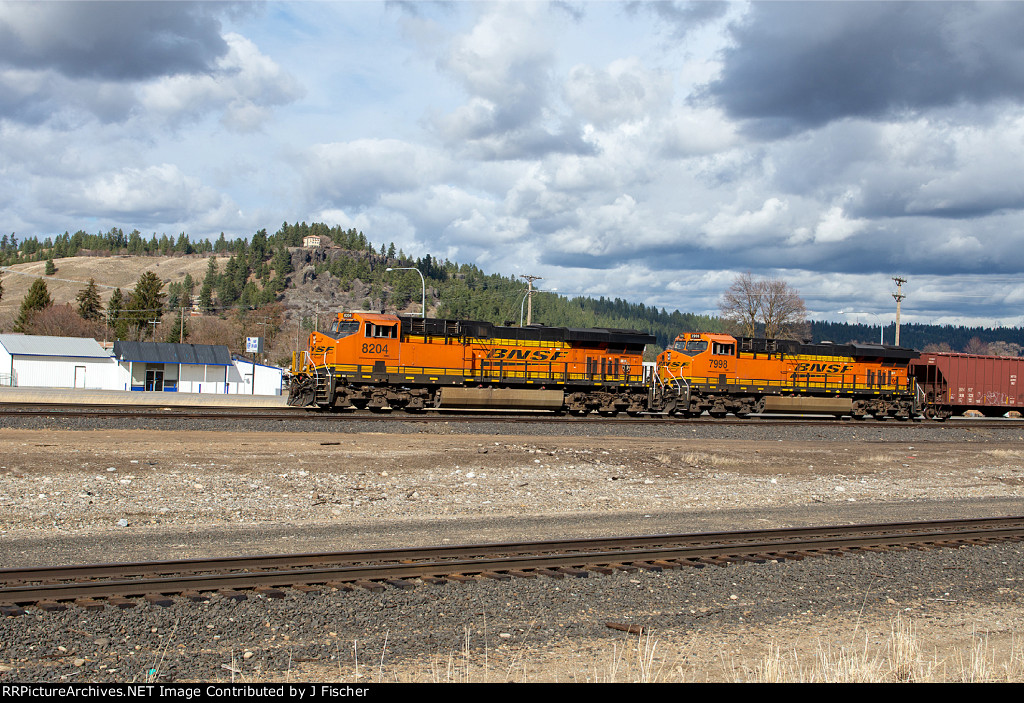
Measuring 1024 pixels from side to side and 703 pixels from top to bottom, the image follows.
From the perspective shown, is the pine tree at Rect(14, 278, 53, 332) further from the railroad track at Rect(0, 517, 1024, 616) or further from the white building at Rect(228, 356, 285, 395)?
the railroad track at Rect(0, 517, 1024, 616)

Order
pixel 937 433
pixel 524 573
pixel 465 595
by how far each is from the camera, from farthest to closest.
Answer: pixel 937 433 < pixel 524 573 < pixel 465 595

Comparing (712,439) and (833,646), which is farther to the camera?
(712,439)

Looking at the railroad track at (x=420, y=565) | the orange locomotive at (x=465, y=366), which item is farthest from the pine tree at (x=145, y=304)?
the railroad track at (x=420, y=565)

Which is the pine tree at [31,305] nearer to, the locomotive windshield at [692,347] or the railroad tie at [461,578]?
the locomotive windshield at [692,347]

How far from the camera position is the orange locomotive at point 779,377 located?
35812mm

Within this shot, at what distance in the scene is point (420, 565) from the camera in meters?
9.25

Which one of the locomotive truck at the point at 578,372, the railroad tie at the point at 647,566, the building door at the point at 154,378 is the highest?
the locomotive truck at the point at 578,372

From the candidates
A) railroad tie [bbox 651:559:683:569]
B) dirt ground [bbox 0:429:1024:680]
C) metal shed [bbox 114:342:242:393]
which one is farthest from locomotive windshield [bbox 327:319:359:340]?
metal shed [bbox 114:342:242:393]

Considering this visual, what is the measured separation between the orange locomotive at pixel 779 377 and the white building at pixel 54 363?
192 feet

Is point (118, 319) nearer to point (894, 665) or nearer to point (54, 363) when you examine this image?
point (54, 363)

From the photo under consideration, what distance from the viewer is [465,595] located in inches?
332

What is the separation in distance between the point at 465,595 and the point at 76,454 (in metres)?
12.1
